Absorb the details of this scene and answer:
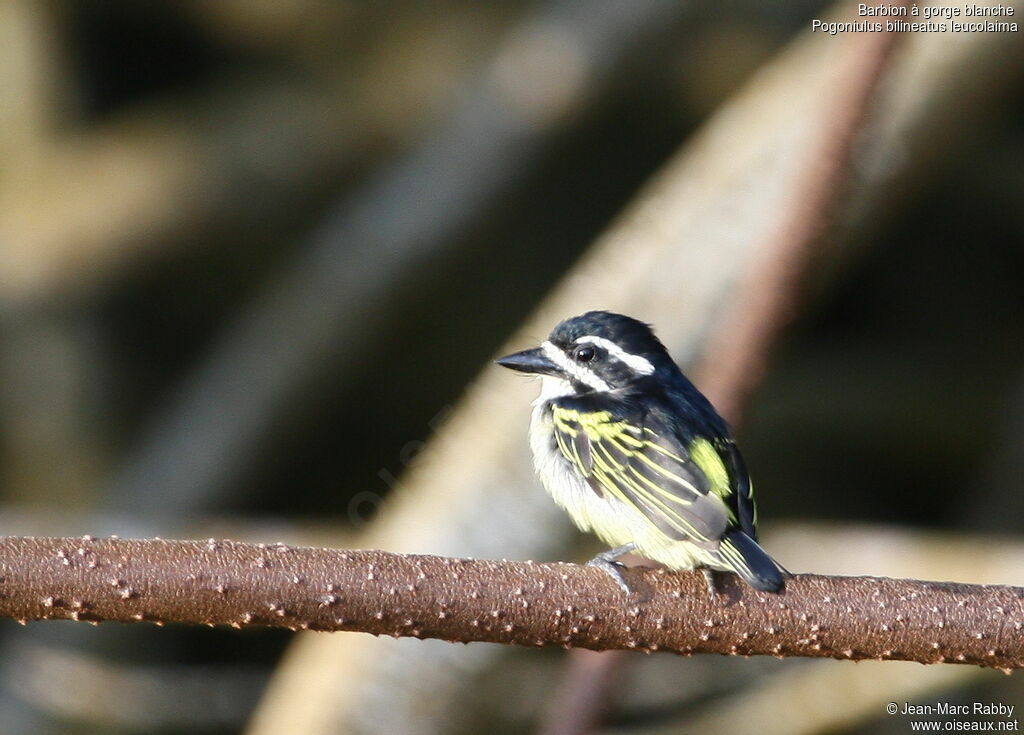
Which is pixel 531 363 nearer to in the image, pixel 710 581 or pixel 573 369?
pixel 573 369

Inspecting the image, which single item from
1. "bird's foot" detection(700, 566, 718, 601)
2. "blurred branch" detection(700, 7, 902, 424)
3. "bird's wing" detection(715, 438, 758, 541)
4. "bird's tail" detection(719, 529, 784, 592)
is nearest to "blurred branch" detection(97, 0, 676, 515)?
"blurred branch" detection(700, 7, 902, 424)

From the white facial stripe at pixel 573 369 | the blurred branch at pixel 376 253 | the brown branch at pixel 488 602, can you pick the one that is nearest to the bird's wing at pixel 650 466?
the white facial stripe at pixel 573 369

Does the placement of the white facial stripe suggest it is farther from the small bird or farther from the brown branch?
the brown branch

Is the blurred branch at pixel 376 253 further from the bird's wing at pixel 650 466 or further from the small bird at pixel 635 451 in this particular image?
the bird's wing at pixel 650 466

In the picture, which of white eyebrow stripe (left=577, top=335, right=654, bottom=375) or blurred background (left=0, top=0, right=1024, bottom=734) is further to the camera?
blurred background (left=0, top=0, right=1024, bottom=734)

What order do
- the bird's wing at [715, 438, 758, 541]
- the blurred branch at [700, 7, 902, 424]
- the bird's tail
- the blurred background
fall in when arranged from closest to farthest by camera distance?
1. the bird's tail
2. the bird's wing at [715, 438, 758, 541]
3. the blurred branch at [700, 7, 902, 424]
4. the blurred background

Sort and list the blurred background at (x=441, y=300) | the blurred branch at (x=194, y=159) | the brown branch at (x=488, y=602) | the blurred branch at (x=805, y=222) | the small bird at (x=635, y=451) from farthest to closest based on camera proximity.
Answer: the blurred branch at (x=194, y=159), the blurred background at (x=441, y=300), the blurred branch at (x=805, y=222), the small bird at (x=635, y=451), the brown branch at (x=488, y=602)

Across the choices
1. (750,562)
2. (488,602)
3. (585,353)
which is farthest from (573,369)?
(488,602)
